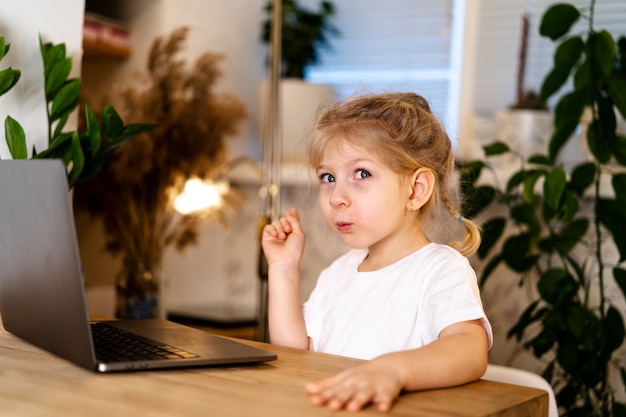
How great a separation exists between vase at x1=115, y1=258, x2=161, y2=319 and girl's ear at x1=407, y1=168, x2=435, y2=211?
4.38 ft

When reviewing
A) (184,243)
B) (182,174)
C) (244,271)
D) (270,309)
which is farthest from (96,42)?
(270,309)

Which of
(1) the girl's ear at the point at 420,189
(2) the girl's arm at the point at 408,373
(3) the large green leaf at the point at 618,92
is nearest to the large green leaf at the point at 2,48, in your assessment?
(1) the girl's ear at the point at 420,189

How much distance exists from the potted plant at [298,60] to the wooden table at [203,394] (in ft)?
6.23

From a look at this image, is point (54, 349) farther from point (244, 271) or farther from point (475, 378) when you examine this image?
point (244, 271)

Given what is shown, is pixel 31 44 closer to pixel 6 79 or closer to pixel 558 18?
pixel 6 79

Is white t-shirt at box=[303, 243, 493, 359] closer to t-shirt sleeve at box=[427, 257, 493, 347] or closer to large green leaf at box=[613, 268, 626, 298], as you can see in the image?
t-shirt sleeve at box=[427, 257, 493, 347]

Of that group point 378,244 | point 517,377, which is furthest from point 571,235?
point 378,244

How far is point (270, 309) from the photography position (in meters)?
1.27

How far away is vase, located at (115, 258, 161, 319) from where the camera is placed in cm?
236

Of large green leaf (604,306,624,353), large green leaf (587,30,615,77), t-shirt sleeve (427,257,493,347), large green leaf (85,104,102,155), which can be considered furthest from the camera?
large green leaf (604,306,624,353)

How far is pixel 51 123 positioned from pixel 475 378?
0.85 metres

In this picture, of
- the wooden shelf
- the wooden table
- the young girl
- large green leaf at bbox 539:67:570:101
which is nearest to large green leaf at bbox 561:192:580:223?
large green leaf at bbox 539:67:570:101

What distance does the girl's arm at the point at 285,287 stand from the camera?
1.25 metres

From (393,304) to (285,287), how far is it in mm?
192
